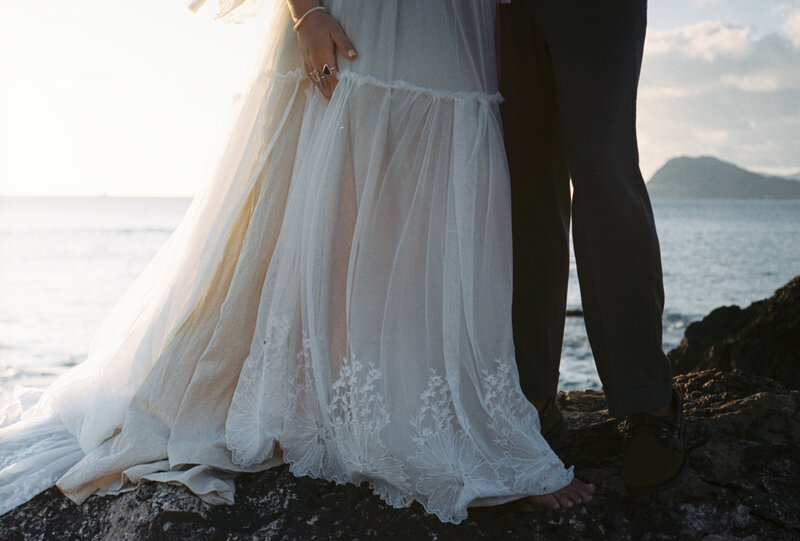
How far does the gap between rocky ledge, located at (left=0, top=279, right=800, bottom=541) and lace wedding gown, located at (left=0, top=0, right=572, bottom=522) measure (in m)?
0.06

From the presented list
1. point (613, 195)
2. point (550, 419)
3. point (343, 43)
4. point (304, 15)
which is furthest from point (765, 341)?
point (304, 15)

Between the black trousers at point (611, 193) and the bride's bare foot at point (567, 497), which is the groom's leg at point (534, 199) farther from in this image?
the bride's bare foot at point (567, 497)

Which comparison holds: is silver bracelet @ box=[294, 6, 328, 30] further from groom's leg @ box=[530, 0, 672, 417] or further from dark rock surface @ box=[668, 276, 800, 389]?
dark rock surface @ box=[668, 276, 800, 389]

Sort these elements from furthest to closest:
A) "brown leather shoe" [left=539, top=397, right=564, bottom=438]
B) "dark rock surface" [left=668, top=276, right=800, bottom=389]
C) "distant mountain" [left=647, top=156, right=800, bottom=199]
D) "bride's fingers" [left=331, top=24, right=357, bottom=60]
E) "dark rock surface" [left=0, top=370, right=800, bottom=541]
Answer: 1. "distant mountain" [left=647, top=156, right=800, bottom=199]
2. "dark rock surface" [left=668, top=276, right=800, bottom=389]
3. "brown leather shoe" [left=539, top=397, right=564, bottom=438]
4. "bride's fingers" [left=331, top=24, right=357, bottom=60]
5. "dark rock surface" [left=0, top=370, right=800, bottom=541]

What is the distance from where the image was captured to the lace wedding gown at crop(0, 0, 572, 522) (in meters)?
1.63

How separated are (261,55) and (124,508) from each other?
1.42 meters

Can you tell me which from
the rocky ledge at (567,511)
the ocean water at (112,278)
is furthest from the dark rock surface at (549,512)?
the ocean water at (112,278)

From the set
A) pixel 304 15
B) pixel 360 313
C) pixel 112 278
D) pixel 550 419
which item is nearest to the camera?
pixel 360 313

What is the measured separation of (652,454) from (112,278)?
1926 cm

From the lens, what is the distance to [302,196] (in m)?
1.84

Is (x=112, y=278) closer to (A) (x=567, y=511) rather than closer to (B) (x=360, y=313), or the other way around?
(B) (x=360, y=313)

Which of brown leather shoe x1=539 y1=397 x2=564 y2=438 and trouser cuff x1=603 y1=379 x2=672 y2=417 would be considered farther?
brown leather shoe x1=539 y1=397 x2=564 y2=438

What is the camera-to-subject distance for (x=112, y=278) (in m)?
18.5

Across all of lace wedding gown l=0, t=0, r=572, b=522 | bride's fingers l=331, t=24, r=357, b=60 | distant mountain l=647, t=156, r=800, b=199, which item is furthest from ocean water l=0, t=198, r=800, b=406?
distant mountain l=647, t=156, r=800, b=199
